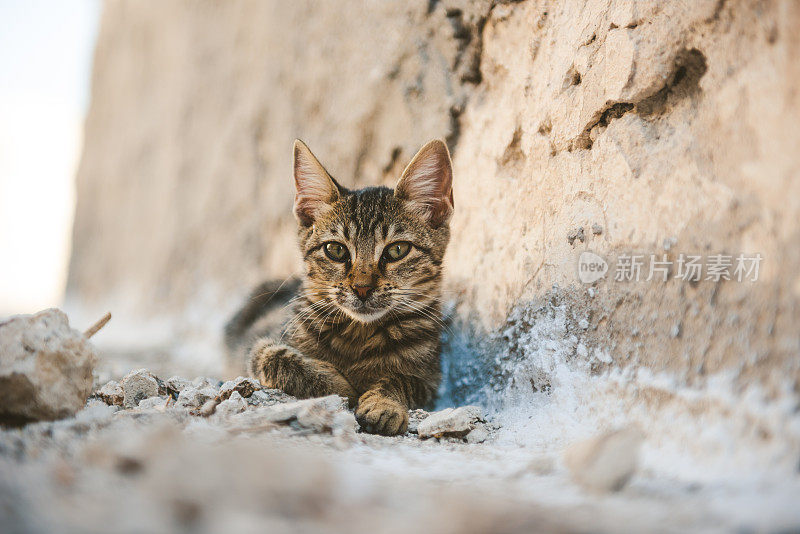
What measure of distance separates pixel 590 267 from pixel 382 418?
84 centimetres

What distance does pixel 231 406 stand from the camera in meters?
1.70

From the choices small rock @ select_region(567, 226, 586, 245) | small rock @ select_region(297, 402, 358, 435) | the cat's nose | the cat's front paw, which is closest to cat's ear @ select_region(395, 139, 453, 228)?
the cat's nose

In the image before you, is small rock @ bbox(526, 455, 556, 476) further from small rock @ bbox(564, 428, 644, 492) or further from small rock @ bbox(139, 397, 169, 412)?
small rock @ bbox(139, 397, 169, 412)

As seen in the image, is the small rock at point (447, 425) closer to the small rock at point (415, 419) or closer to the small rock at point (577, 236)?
the small rock at point (415, 419)

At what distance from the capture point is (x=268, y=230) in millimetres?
4594

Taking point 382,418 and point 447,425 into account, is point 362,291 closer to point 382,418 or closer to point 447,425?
point 382,418

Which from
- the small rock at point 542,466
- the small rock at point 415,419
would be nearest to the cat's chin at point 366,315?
the small rock at point 415,419

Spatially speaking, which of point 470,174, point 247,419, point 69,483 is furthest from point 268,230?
point 69,483

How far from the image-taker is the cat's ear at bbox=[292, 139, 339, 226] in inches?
97.0

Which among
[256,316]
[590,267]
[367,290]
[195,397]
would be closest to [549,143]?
[590,267]

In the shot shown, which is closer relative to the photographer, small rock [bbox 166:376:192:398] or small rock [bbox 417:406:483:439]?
small rock [bbox 417:406:483:439]

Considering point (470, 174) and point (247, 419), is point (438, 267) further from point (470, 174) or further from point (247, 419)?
point (247, 419)

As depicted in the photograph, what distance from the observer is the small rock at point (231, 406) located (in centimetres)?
166

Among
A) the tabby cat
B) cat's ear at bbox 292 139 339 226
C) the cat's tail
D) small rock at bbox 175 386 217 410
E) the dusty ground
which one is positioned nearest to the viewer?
the dusty ground
